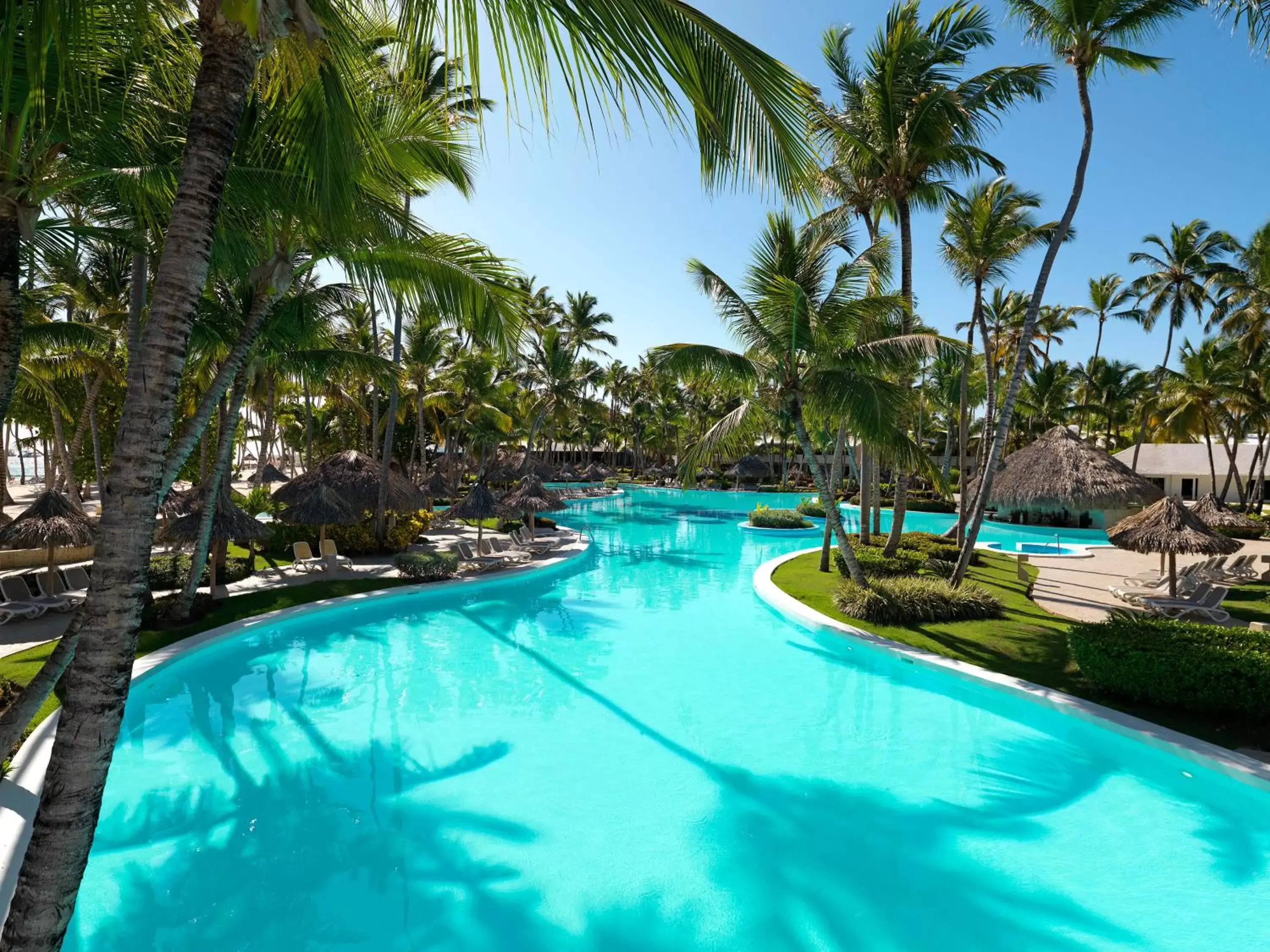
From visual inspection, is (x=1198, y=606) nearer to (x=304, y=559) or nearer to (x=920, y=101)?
(x=920, y=101)

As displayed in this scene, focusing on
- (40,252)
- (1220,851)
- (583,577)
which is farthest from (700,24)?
(583,577)

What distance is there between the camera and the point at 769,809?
6.04m

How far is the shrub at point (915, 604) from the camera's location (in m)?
10.9

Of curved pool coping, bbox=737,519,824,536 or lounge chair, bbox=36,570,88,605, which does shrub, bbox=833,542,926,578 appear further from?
lounge chair, bbox=36,570,88,605

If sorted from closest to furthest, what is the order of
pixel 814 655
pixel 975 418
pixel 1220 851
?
pixel 1220 851
pixel 814 655
pixel 975 418

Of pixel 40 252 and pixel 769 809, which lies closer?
pixel 40 252

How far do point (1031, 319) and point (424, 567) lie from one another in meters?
13.7

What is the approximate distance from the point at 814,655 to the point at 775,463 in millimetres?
50403

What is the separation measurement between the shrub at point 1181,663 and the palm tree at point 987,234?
540 cm

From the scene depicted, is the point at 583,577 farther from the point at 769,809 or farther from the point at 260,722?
the point at 769,809

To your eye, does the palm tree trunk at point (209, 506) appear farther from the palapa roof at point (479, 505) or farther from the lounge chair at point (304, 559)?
the palapa roof at point (479, 505)

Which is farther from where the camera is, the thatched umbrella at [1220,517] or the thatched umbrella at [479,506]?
the thatched umbrella at [479,506]

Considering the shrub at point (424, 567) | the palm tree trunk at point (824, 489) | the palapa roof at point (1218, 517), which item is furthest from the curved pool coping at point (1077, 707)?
the palapa roof at point (1218, 517)

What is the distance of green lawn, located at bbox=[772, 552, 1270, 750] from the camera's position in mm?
6793
